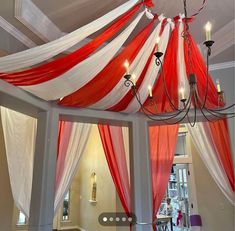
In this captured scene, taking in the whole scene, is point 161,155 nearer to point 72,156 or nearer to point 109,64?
point 72,156

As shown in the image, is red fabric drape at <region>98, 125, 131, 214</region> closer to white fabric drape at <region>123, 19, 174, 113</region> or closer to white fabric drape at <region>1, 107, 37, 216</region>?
white fabric drape at <region>123, 19, 174, 113</region>

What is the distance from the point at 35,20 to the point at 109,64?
32.0 inches

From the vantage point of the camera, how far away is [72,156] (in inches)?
124

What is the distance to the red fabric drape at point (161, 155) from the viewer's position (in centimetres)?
331

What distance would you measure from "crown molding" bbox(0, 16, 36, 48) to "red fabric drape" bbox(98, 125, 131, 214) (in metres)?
1.54

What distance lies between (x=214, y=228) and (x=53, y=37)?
4.04 metres

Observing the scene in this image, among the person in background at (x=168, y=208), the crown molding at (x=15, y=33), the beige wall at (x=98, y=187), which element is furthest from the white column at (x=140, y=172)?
the person in background at (x=168, y=208)

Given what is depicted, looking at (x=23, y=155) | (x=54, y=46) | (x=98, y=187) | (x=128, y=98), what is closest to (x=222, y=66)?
(x=128, y=98)

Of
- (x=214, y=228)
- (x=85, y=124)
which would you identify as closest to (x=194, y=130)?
(x=85, y=124)

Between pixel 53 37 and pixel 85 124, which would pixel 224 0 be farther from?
pixel 85 124

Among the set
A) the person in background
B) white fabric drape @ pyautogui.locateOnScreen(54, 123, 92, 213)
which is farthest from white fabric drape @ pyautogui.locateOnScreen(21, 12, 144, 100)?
the person in background

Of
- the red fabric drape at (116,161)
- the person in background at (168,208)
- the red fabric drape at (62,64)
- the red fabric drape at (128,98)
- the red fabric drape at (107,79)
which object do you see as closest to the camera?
the red fabric drape at (62,64)

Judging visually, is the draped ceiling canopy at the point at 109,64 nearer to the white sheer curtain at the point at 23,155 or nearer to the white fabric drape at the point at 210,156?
the white fabric drape at the point at 210,156

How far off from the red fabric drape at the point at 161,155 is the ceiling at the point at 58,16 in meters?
1.55
